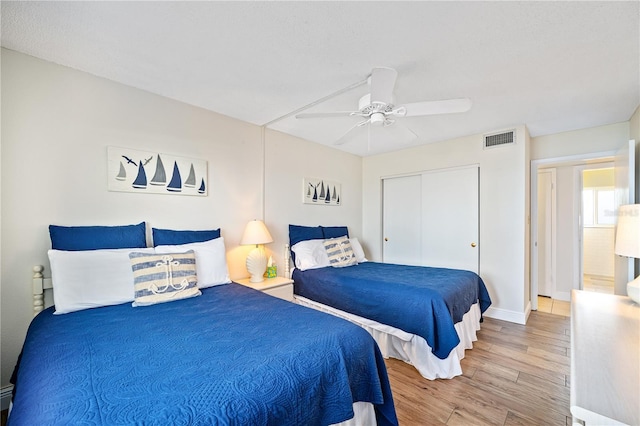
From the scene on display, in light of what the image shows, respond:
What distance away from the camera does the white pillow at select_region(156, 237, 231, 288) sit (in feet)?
7.33

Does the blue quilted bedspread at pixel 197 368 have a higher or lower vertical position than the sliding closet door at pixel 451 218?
lower

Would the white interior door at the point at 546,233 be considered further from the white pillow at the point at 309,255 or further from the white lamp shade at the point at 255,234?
the white lamp shade at the point at 255,234

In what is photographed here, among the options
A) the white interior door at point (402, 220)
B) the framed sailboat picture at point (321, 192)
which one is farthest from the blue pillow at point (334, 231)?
the white interior door at point (402, 220)

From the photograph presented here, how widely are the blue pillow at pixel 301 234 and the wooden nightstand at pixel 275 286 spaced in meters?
0.56

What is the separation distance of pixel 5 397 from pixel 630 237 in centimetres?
410

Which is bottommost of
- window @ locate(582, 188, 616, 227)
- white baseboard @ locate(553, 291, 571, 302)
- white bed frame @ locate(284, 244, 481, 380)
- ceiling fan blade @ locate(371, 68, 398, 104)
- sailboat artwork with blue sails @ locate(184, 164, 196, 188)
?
white baseboard @ locate(553, 291, 571, 302)

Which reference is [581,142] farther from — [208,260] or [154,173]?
[154,173]

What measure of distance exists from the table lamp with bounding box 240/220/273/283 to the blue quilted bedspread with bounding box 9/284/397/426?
42.1 inches

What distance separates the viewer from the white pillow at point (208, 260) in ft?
7.33

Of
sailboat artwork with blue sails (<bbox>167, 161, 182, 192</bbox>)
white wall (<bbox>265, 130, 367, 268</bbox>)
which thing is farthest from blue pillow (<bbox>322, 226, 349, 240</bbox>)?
sailboat artwork with blue sails (<bbox>167, 161, 182, 192</bbox>)

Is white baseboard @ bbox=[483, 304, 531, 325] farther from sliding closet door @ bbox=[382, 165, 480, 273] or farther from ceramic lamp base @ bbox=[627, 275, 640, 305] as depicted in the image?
ceramic lamp base @ bbox=[627, 275, 640, 305]

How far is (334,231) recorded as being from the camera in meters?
3.95

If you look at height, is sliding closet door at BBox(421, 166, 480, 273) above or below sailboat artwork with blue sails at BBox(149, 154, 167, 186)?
below

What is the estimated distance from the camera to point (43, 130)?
1.89 meters
